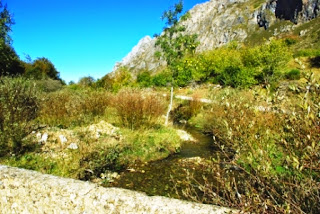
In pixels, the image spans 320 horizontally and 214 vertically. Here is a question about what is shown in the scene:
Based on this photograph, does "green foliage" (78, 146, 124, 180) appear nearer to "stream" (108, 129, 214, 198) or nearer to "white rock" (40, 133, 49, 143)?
"stream" (108, 129, 214, 198)

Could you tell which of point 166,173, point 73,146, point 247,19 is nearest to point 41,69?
point 73,146

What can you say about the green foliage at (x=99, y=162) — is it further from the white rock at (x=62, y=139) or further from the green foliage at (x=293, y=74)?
the green foliage at (x=293, y=74)

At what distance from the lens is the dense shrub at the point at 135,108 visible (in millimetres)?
7531

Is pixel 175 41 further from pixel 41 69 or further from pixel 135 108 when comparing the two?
pixel 41 69

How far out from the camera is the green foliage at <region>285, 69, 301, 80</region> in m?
20.3

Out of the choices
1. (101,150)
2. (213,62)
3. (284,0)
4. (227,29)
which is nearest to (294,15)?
(284,0)

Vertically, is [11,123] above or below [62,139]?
above

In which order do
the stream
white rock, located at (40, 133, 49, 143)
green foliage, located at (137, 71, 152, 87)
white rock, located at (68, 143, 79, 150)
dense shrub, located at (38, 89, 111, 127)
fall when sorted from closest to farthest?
the stream
white rock, located at (68, 143, 79, 150)
white rock, located at (40, 133, 49, 143)
dense shrub, located at (38, 89, 111, 127)
green foliage, located at (137, 71, 152, 87)

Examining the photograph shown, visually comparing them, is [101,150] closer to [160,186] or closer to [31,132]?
[160,186]

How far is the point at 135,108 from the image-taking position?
754 cm

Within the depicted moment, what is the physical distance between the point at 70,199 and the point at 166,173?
3714 mm

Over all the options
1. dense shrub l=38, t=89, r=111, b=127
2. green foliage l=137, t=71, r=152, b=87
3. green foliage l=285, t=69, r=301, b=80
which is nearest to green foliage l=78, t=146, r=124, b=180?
dense shrub l=38, t=89, r=111, b=127

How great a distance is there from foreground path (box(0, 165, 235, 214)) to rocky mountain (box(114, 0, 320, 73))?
7277 centimetres

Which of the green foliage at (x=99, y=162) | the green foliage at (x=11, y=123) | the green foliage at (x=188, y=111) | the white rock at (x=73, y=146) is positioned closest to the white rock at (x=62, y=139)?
the white rock at (x=73, y=146)
